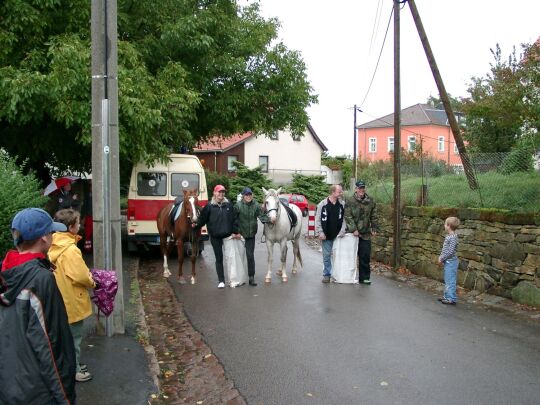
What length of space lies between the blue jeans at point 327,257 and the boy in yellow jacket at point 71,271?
6.90 m

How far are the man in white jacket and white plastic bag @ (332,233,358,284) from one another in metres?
0.14

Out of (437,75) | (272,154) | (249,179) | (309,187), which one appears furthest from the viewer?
(272,154)

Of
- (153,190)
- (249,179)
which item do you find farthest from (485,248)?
(249,179)

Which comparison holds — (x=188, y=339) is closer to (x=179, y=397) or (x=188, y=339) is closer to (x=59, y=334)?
(x=179, y=397)

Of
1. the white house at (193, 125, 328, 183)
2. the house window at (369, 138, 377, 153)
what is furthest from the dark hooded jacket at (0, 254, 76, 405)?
the house window at (369, 138, 377, 153)

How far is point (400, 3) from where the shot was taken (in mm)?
13656

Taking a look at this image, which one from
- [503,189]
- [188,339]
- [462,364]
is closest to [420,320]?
[462,364]

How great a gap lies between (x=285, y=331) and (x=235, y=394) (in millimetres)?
2286

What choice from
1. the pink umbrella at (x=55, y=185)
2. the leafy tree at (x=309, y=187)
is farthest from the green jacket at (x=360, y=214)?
the leafy tree at (x=309, y=187)

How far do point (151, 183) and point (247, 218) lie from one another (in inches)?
198

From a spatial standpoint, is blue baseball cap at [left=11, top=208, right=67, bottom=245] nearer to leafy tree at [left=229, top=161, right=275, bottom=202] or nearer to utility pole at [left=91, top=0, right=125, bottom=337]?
utility pole at [left=91, top=0, right=125, bottom=337]

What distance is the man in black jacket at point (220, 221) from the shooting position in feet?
35.7

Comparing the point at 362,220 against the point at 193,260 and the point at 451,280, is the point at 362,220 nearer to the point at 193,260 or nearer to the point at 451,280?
the point at 451,280

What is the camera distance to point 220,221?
10.9 metres
